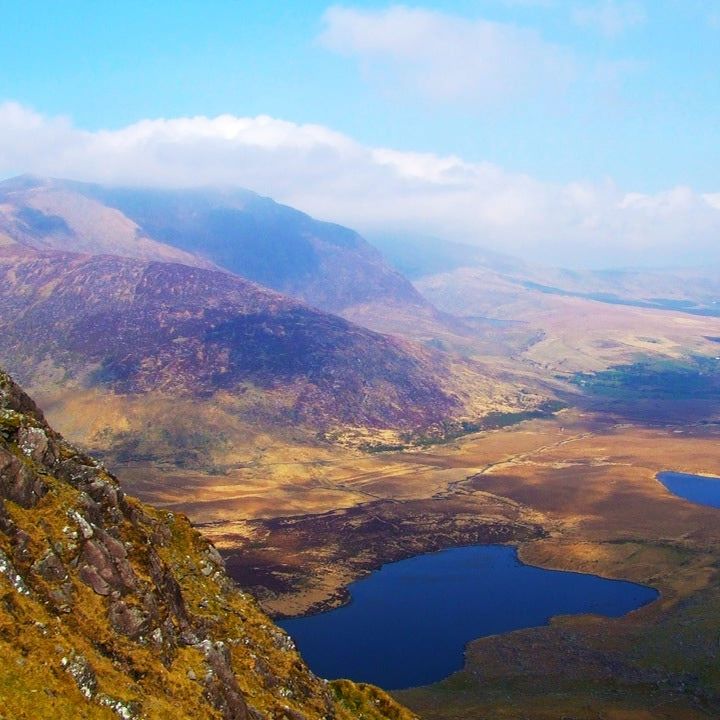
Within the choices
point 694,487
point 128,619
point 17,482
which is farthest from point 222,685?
point 694,487

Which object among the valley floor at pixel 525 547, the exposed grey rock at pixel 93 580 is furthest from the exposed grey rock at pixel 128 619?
the valley floor at pixel 525 547

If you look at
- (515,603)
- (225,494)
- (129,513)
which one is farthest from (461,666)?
(225,494)

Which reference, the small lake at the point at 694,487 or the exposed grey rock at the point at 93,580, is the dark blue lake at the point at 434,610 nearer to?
the exposed grey rock at the point at 93,580

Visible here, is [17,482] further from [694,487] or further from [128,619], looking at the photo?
[694,487]

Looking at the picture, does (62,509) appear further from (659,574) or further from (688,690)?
(659,574)

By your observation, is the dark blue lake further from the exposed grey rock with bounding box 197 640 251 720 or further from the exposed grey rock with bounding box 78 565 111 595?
the exposed grey rock with bounding box 78 565 111 595
